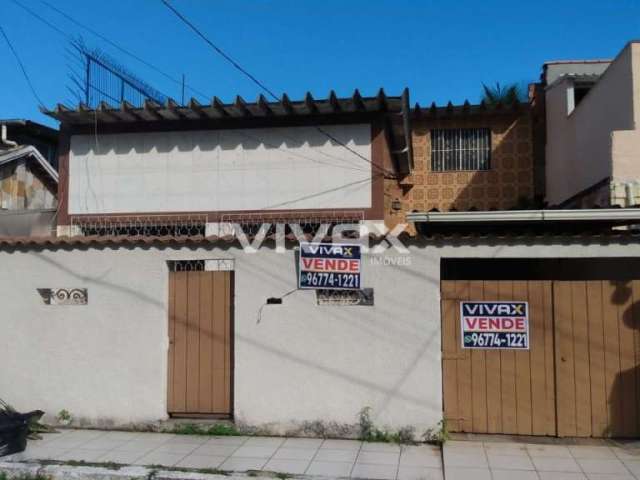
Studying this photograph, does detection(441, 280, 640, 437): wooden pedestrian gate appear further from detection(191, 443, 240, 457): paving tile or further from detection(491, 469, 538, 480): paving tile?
detection(191, 443, 240, 457): paving tile

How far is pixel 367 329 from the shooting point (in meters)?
6.82

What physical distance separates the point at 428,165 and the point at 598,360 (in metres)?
9.13

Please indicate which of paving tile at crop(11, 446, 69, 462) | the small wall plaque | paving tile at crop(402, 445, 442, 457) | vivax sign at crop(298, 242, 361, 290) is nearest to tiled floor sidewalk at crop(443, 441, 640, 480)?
paving tile at crop(402, 445, 442, 457)

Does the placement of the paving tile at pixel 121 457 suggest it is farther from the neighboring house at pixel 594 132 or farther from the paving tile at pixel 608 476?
the neighboring house at pixel 594 132

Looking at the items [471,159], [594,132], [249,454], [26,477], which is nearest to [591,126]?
[594,132]

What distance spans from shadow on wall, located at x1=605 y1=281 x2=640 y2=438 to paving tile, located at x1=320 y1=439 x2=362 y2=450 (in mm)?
2857

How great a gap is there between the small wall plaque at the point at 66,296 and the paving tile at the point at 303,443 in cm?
322

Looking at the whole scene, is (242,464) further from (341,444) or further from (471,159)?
(471,159)

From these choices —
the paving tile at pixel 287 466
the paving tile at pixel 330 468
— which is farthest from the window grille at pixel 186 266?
the paving tile at pixel 330 468

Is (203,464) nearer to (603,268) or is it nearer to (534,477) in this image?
(534,477)

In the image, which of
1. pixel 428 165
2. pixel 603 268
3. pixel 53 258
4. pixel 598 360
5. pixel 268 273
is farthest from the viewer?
pixel 428 165

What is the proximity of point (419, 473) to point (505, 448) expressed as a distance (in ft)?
3.95

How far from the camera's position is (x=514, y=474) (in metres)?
5.57

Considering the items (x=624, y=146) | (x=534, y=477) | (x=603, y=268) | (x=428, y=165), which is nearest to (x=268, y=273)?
(x=534, y=477)
